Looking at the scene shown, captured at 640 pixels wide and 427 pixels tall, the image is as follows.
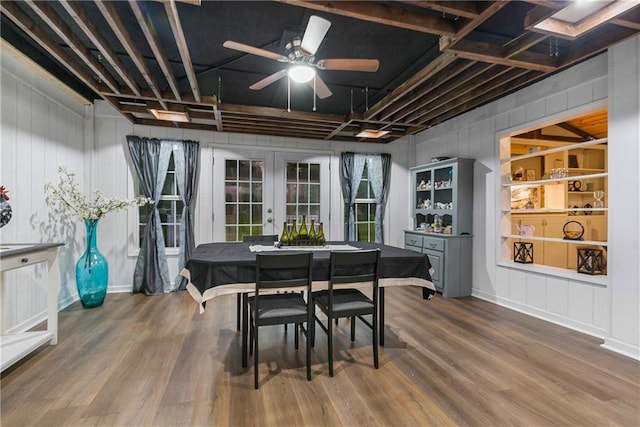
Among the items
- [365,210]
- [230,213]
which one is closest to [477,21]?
[365,210]

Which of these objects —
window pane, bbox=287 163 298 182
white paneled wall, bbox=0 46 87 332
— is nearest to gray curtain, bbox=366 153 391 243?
window pane, bbox=287 163 298 182

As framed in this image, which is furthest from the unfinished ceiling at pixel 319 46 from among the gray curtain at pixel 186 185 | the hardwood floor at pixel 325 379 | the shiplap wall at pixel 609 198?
the hardwood floor at pixel 325 379

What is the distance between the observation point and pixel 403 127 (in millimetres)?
5023

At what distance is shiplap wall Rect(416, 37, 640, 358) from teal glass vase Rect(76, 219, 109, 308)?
5.07 meters

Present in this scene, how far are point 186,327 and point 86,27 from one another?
2780 millimetres

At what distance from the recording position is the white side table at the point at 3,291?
7.68 ft

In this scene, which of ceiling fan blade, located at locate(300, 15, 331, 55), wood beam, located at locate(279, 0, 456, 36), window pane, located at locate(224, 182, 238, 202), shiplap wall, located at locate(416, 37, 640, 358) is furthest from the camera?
window pane, located at locate(224, 182, 238, 202)

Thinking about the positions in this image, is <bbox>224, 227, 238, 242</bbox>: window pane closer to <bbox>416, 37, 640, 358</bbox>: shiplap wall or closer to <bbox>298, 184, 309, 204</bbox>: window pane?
<bbox>298, 184, 309, 204</bbox>: window pane

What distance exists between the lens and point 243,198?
210 inches

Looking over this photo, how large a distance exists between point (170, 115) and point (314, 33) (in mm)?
2798

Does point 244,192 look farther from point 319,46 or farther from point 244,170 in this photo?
point 319,46

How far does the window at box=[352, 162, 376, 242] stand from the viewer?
5910 millimetres

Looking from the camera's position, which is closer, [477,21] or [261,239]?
[477,21]

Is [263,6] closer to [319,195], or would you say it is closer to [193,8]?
[193,8]
